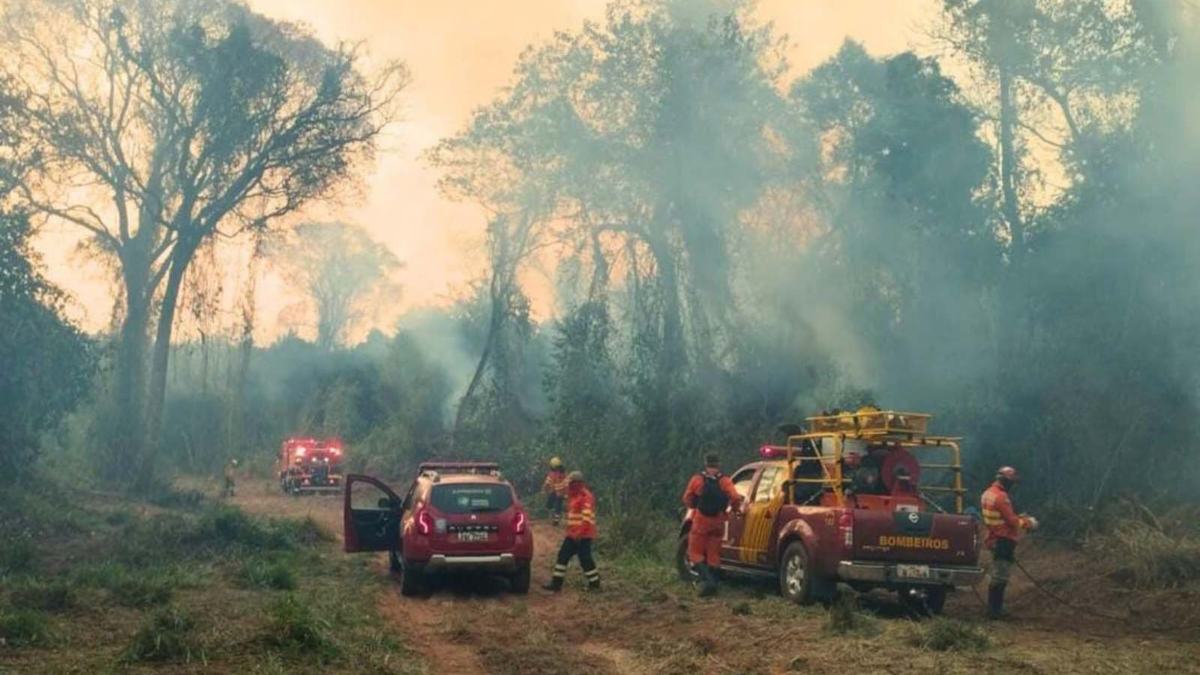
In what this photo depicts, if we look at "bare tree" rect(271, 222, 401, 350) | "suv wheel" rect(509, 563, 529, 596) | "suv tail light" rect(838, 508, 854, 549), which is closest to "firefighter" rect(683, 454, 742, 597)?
"suv tail light" rect(838, 508, 854, 549)

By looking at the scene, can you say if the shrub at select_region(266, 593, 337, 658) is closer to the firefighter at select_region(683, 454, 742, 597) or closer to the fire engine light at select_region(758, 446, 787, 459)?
the firefighter at select_region(683, 454, 742, 597)

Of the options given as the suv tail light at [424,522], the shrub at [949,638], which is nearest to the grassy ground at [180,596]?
the suv tail light at [424,522]

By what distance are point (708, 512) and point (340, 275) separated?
5723 centimetres

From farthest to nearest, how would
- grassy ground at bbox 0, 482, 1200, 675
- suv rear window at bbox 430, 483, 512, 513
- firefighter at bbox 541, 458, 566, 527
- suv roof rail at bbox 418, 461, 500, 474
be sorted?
1. firefighter at bbox 541, 458, 566, 527
2. suv roof rail at bbox 418, 461, 500, 474
3. suv rear window at bbox 430, 483, 512, 513
4. grassy ground at bbox 0, 482, 1200, 675

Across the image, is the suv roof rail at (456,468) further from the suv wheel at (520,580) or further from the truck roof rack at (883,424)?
the truck roof rack at (883,424)

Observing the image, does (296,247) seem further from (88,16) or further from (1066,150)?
(1066,150)

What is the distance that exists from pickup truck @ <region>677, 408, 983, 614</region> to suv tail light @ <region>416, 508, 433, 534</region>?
3996 mm

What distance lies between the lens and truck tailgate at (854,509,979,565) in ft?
41.4

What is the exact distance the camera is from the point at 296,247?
209ft

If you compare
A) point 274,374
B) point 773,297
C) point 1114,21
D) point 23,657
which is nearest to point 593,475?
point 773,297

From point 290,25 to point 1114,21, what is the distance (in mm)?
23922

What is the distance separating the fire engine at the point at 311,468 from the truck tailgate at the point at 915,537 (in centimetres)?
2690

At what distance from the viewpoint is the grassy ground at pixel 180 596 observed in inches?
379

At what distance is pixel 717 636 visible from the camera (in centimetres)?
1130
